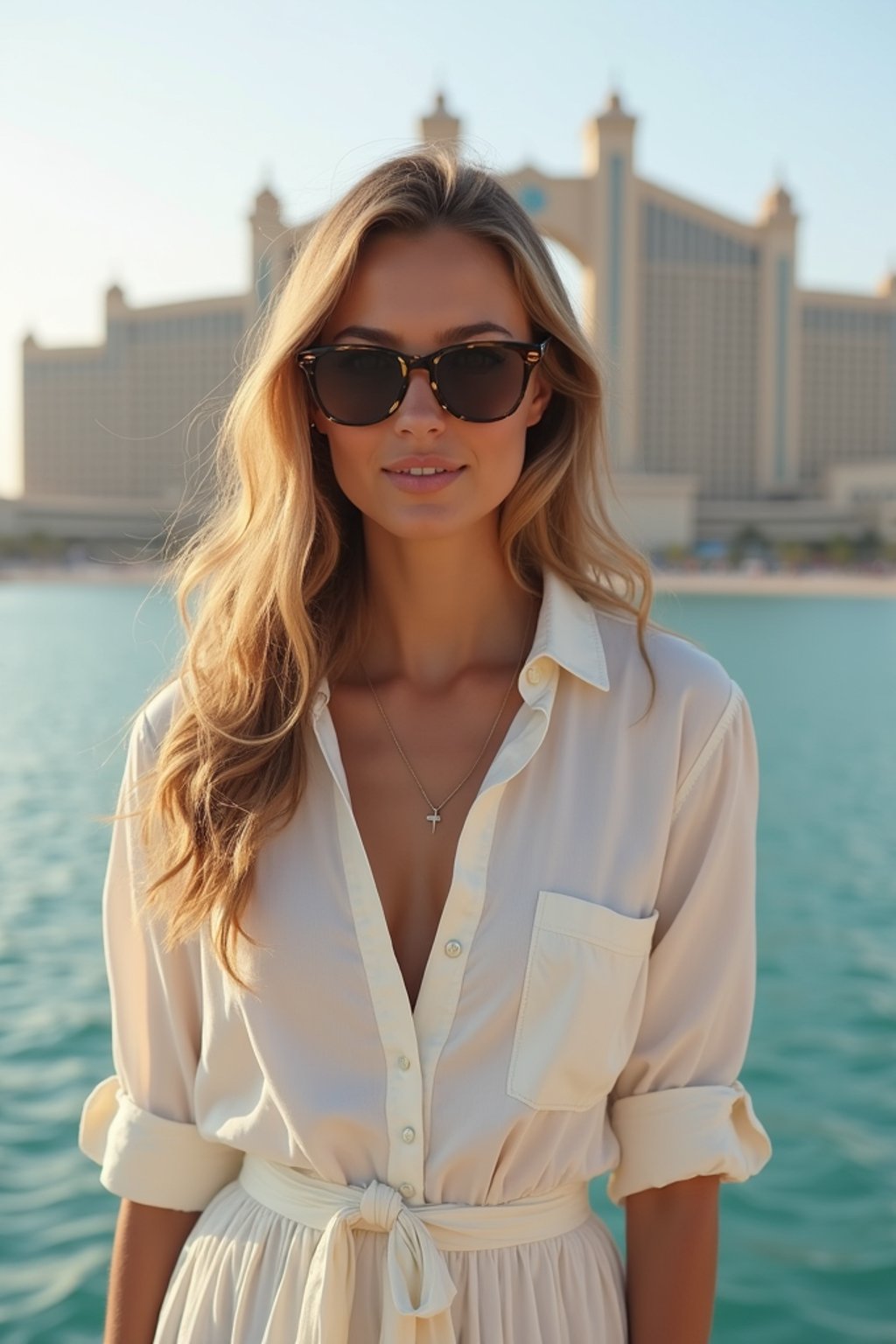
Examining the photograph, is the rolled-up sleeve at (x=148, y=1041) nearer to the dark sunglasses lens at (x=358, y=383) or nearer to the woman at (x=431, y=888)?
the woman at (x=431, y=888)

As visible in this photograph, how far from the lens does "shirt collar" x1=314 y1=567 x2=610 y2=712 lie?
1358 millimetres

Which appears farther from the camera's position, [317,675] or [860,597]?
[860,597]

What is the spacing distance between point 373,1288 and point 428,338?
0.93 meters

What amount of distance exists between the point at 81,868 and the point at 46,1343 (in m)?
4.53

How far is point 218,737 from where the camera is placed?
140cm

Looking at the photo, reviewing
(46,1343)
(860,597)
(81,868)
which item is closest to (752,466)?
(860,597)

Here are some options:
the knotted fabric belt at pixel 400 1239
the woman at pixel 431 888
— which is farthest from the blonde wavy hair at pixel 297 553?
the knotted fabric belt at pixel 400 1239

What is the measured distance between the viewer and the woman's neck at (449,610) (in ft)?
4.99

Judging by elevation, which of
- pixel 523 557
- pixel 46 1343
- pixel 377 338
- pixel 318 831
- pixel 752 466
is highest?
pixel 752 466

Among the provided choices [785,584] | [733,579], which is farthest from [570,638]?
[733,579]

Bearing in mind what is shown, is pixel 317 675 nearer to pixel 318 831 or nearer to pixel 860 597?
pixel 318 831

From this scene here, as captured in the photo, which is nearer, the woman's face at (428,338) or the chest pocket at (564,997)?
the chest pocket at (564,997)

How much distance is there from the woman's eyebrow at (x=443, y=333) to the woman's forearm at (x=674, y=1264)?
2.86ft

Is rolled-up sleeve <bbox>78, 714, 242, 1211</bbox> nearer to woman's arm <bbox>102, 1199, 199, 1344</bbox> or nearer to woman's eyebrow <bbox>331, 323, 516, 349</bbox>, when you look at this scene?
woman's arm <bbox>102, 1199, 199, 1344</bbox>
